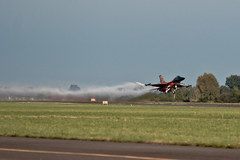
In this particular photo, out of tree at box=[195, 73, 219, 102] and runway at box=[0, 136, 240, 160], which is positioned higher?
tree at box=[195, 73, 219, 102]

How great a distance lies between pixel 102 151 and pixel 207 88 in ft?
529

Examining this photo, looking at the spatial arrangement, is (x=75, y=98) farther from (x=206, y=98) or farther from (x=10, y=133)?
(x=10, y=133)

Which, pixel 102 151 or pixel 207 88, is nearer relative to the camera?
pixel 102 151

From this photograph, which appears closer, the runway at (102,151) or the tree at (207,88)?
the runway at (102,151)

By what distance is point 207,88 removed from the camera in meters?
176

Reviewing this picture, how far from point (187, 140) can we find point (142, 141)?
2.36 m

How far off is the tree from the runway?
501 ft

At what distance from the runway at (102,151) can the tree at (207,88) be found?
153 metres

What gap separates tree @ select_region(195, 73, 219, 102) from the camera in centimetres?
17375

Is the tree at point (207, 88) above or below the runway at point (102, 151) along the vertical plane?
above

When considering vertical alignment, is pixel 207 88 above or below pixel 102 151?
above

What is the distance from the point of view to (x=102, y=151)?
1838cm

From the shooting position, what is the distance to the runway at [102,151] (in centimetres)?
1670

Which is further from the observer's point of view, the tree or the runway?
the tree
